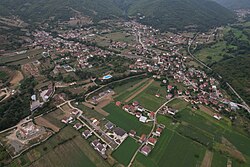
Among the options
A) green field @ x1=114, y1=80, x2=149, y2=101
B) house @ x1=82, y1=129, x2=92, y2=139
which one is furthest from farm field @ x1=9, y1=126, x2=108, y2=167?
green field @ x1=114, y1=80, x2=149, y2=101

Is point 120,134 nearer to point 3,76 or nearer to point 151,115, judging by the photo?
point 151,115

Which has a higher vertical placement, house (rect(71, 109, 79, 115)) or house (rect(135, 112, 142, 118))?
house (rect(135, 112, 142, 118))

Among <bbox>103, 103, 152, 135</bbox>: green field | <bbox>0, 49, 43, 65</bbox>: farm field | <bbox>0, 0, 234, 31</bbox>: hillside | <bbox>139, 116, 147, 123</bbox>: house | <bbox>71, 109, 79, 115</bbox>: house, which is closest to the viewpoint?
<bbox>103, 103, 152, 135</bbox>: green field

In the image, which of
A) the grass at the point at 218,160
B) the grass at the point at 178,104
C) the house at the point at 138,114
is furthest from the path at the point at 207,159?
the house at the point at 138,114

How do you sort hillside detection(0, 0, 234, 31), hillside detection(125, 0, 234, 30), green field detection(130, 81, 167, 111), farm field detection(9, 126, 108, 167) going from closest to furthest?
farm field detection(9, 126, 108, 167), green field detection(130, 81, 167, 111), hillside detection(0, 0, 234, 31), hillside detection(125, 0, 234, 30)

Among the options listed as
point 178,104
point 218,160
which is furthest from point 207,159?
point 178,104

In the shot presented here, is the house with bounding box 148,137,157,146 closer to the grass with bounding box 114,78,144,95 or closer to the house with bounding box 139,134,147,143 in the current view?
the house with bounding box 139,134,147,143
